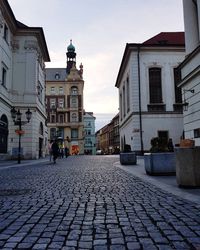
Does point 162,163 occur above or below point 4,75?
below

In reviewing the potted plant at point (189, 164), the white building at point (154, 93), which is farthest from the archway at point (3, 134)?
the potted plant at point (189, 164)

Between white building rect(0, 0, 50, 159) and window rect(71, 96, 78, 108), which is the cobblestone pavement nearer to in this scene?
white building rect(0, 0, 50, 159)

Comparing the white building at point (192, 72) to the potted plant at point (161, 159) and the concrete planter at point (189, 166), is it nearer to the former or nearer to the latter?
the potted plant at point (161, 159)

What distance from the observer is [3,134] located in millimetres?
28172

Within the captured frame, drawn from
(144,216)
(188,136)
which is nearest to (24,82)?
(188,136)

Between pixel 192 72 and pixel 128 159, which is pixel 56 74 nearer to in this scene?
pixel 128 159

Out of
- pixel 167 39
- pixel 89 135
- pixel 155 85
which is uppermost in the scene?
pixel 167 39

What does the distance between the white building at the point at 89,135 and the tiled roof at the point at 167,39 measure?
72.2 m

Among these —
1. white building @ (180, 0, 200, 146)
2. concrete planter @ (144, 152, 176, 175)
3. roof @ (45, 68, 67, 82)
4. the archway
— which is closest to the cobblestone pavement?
concrete planter @ (144, 152, 176, 175)

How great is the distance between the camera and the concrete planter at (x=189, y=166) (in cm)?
739

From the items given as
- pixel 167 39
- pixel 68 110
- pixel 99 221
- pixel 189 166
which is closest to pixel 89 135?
pixel 68 110

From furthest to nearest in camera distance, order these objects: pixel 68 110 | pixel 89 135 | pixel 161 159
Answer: pixel 89 135 → pixel 68 110 → pixel 161 159

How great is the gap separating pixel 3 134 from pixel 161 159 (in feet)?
68.0

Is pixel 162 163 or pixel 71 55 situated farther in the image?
pixel 71 55
